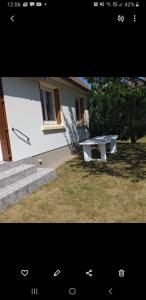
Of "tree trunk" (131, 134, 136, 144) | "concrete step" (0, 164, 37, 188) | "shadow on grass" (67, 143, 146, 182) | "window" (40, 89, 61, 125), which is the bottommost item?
"tree trunk" (131, 134, 136, 144)

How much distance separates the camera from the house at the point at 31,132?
5.20m

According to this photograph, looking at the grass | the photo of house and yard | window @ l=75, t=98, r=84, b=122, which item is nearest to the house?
the photo of house and yard

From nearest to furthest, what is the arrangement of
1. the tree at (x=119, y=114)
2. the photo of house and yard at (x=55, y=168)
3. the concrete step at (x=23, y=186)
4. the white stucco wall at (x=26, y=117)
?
the photo of house and yard at (x=55, y=168) → the concrete step at (x=23, y=186) → the white stucco wall at (x=26, y=117) → the tree at (x=119, y=114)

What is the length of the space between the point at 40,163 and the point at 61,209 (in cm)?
337

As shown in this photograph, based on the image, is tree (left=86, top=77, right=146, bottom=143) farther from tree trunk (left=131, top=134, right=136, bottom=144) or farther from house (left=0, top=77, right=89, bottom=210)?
house (left=0, top=77, right=89, bottom=210)

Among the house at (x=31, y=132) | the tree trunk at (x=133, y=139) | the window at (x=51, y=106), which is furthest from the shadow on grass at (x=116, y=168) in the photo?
the tree trunk at (x=133, y=139)

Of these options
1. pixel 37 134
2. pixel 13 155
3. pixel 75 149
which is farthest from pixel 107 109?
pixel 13 155

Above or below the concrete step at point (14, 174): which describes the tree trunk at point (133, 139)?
below

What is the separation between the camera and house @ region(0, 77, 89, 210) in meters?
5.20

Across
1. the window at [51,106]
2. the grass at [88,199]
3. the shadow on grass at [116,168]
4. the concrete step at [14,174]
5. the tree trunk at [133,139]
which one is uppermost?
the window at [51,106]

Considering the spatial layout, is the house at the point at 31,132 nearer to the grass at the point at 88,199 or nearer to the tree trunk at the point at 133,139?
the grass at the point at 88,199

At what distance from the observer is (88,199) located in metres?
4.38
